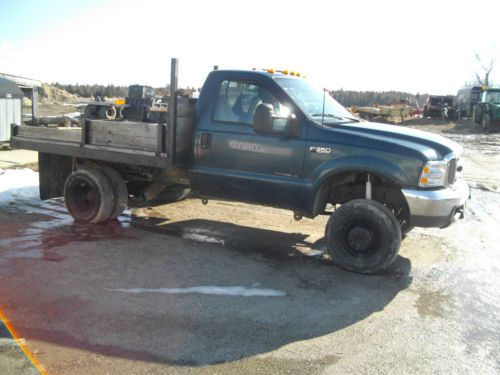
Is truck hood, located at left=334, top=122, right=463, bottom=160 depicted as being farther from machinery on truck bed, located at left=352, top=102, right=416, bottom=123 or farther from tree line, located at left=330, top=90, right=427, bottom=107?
tree line, located at left=330, top=90, right=427, bottom=107

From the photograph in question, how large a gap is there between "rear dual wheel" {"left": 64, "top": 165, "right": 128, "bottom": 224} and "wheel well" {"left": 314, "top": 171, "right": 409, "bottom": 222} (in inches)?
114

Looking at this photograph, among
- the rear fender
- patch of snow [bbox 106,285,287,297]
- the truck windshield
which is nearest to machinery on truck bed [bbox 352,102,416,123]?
the truck windshield

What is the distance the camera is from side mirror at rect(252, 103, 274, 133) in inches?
208

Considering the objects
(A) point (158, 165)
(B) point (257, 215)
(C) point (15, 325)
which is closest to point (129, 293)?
(C) point (15, 325)

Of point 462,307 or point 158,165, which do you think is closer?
point 462,307

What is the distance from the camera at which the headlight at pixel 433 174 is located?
16.1ft

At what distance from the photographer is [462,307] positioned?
14.6 ft

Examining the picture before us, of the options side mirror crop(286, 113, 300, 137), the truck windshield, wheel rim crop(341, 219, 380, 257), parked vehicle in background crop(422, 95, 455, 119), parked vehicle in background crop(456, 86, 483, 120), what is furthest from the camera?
parked vehicle in background crop(422, 95, 455, 119)

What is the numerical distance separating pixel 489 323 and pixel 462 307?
1.14 feet

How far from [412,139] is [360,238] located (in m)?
1.19

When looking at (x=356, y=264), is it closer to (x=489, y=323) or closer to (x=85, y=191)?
(x=489, y=323)

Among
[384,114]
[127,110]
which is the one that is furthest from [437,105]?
[127,110]

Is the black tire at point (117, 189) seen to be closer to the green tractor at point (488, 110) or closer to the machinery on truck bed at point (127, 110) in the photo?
the machinery on truck bed at point (127, 110)

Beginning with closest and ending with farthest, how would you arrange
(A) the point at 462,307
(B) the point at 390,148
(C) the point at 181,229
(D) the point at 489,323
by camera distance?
(D) the point at 489,323
(A) the point at 462,307
(B) the point at 390,148
(C) the point at 181,229
